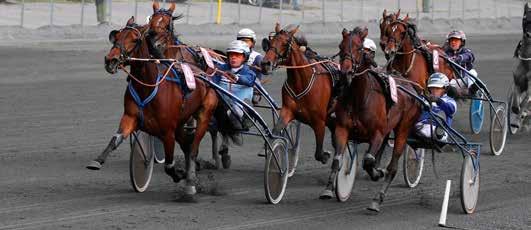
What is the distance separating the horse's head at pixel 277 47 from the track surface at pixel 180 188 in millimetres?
1223

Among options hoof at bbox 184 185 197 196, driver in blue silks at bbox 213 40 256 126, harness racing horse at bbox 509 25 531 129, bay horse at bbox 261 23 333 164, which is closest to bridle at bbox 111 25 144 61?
hoof at bbox 184 185 197 196

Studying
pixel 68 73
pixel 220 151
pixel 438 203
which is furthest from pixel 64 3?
pixel 438 203

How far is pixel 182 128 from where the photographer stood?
37.7ft

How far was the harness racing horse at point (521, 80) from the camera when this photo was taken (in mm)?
17062

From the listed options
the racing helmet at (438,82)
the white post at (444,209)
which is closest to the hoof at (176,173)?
the white post at (444,209)

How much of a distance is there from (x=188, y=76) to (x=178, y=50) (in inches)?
61.0

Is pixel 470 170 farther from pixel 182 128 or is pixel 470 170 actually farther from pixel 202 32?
pixel 202 32

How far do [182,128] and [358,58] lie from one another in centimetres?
177

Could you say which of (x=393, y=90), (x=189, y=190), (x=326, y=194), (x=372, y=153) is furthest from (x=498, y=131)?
(x=189, y=190)

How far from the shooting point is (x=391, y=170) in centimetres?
1123

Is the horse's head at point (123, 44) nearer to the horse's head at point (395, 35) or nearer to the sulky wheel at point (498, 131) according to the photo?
the horse's head at point (395, 35)

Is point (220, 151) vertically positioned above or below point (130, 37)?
below

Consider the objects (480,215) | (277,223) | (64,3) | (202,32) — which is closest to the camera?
(277,223)

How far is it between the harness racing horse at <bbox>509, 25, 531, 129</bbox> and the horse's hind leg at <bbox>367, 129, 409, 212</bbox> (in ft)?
19.7
